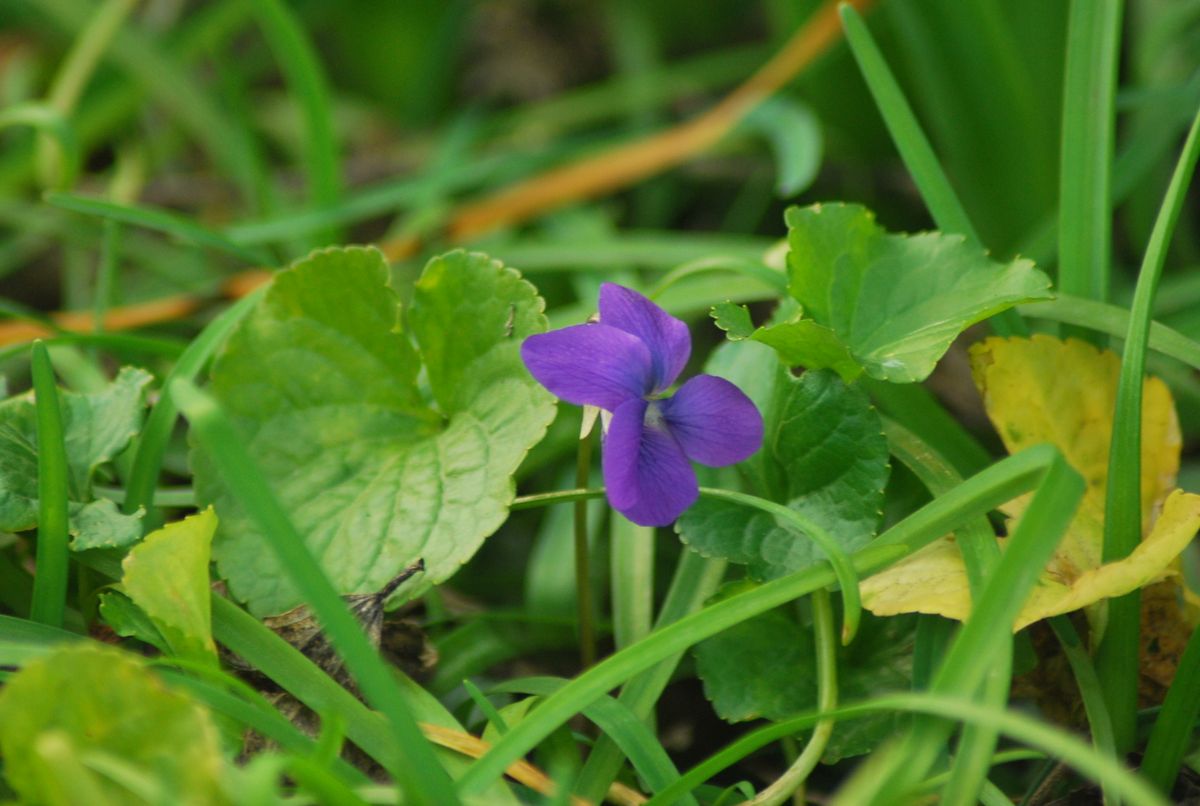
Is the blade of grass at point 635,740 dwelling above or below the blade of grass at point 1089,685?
below

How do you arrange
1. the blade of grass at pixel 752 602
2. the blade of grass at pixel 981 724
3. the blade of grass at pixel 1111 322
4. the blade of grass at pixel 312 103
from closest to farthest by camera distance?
the blade of grass at pixel 981 724 → the blade of grass at pixel 752 602 → the blade of grass at pixel 1111 322 → the blade of grass at pixel 312 103

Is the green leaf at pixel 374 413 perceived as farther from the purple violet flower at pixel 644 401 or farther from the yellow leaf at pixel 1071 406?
the yellow leaf at pixel 1071 406

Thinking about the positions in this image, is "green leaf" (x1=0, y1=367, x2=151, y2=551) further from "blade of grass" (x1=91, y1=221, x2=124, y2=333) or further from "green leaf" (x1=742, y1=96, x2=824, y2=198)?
"green leaf" (x1=742, y1=96, x2=824, y2=198)

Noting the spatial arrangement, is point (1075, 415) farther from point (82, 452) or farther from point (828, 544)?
point (82, 452)

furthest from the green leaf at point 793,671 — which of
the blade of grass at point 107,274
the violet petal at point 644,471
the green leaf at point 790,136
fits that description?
the blade of grass at point 107,274

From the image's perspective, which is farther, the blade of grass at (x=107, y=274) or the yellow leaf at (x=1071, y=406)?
the blade of grass at (x=107, y=274)

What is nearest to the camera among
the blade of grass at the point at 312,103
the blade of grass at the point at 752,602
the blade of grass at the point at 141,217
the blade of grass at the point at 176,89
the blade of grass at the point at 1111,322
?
the blade of grass at the point at 752,602

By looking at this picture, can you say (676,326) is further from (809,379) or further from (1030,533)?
(1030,533)

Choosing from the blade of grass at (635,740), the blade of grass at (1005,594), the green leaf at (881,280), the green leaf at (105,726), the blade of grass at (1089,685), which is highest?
the green leaf at (881,280)
